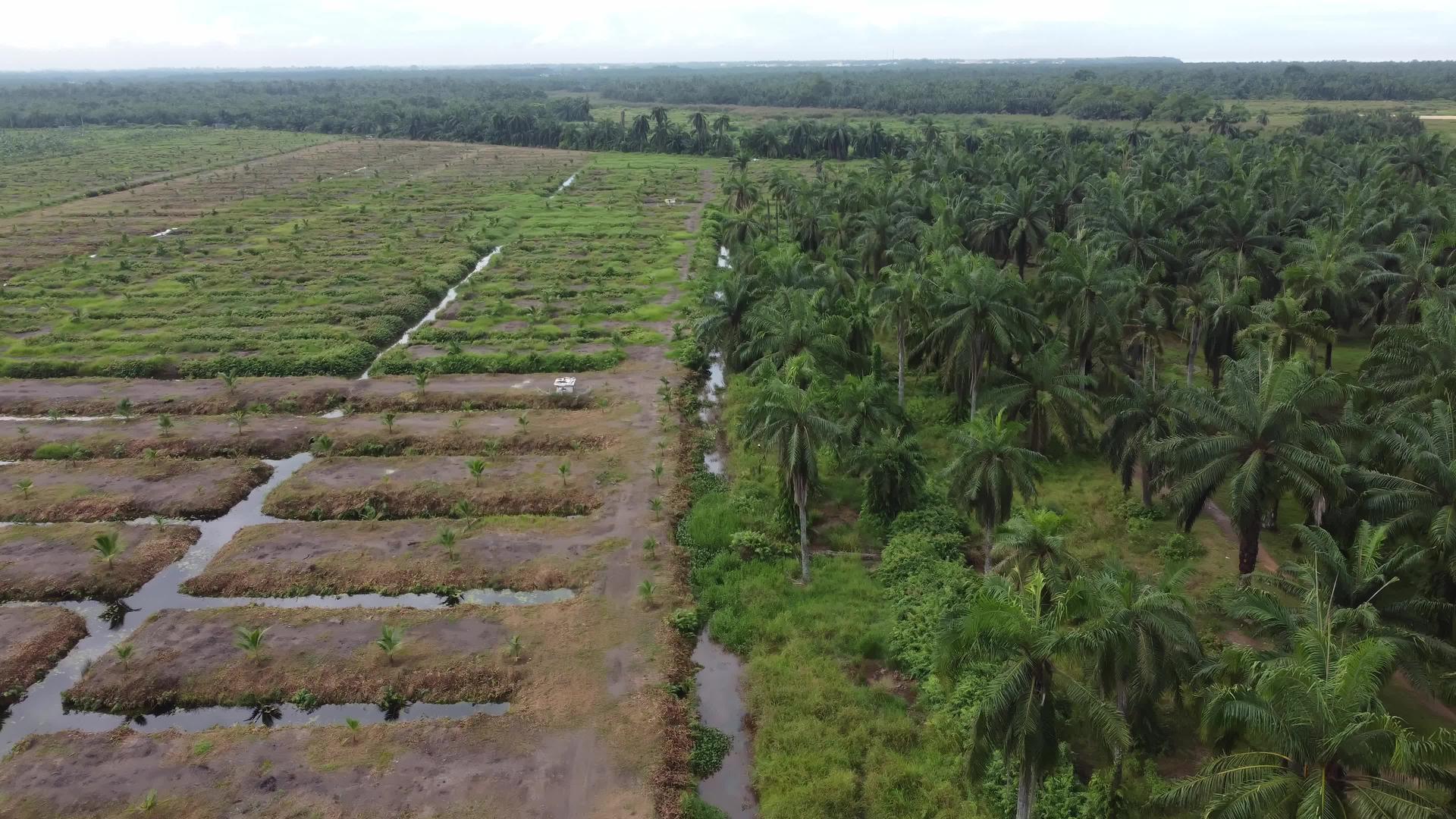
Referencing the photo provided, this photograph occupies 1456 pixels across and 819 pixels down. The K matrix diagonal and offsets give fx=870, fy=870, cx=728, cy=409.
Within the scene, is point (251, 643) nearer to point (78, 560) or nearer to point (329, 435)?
point (78, 560)

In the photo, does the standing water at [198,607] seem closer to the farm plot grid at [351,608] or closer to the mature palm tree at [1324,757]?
the farm plot grid at [351,608]

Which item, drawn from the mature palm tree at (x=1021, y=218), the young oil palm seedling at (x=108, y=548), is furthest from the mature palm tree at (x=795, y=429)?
the mature palm tree at (x=1021, y=218)

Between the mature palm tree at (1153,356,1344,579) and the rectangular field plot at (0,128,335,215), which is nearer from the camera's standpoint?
the mature palm tree at (1153,356,1344,579)

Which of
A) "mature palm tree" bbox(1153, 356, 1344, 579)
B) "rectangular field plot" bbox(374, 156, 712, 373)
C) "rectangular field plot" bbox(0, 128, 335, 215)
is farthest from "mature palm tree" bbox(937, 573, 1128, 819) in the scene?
"rectangular field plot" bbox(0, 128, 335, 215)

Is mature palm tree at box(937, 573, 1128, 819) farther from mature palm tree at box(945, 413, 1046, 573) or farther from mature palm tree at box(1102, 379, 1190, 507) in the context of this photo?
mature palm tree at box(1102, 379, 1190, 507)

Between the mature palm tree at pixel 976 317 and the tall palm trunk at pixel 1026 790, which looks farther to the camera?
the mature palm tree at pixel 976 317

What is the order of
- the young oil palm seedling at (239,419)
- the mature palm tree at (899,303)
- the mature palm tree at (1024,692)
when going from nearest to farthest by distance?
1. the mature palm tree at (1024,692)
2. the mature palm tree at (899,303)
3. the young oil palm seedling at (239,419)
